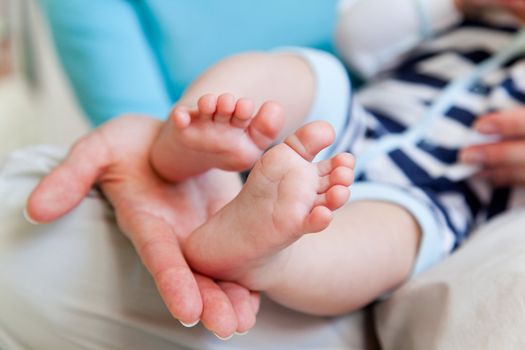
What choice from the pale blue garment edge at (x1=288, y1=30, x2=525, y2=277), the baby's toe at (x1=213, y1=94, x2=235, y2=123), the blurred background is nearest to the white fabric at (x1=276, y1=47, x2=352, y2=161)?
the pale blue garment edge at (x1=288, y1=30, x2=525, y2=277)

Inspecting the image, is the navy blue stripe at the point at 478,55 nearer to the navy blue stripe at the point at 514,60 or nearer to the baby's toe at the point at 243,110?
the navy blue stripe at the point at 514,60

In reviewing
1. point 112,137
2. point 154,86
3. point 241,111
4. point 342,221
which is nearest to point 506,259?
point 342,221

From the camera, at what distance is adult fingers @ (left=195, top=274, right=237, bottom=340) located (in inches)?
16.7

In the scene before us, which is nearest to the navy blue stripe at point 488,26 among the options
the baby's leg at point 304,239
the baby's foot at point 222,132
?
the baby's leg at point 304,239

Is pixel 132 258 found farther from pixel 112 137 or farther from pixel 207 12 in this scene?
pixel 207 12

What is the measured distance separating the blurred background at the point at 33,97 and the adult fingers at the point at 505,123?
76 centimetres

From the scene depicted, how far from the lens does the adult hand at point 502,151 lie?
69 cm

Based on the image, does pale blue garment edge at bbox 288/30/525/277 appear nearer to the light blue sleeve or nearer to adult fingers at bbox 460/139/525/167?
adult fingers at bbox 460/139/525/167

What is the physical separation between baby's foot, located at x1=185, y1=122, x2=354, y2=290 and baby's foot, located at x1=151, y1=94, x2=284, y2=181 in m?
0.04

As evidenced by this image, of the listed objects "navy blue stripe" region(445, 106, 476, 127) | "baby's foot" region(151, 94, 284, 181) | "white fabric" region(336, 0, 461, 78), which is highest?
"baby's foot" region(151, 94, 284, 181)

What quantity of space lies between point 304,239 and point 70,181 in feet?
0.69

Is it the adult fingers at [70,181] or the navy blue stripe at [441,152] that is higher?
the adult fingers at [70,181]

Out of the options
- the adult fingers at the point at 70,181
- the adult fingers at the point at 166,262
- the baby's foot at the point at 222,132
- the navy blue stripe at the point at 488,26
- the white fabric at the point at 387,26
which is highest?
the baby's foot at the point at 222,132

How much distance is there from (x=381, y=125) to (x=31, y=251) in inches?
17.8
